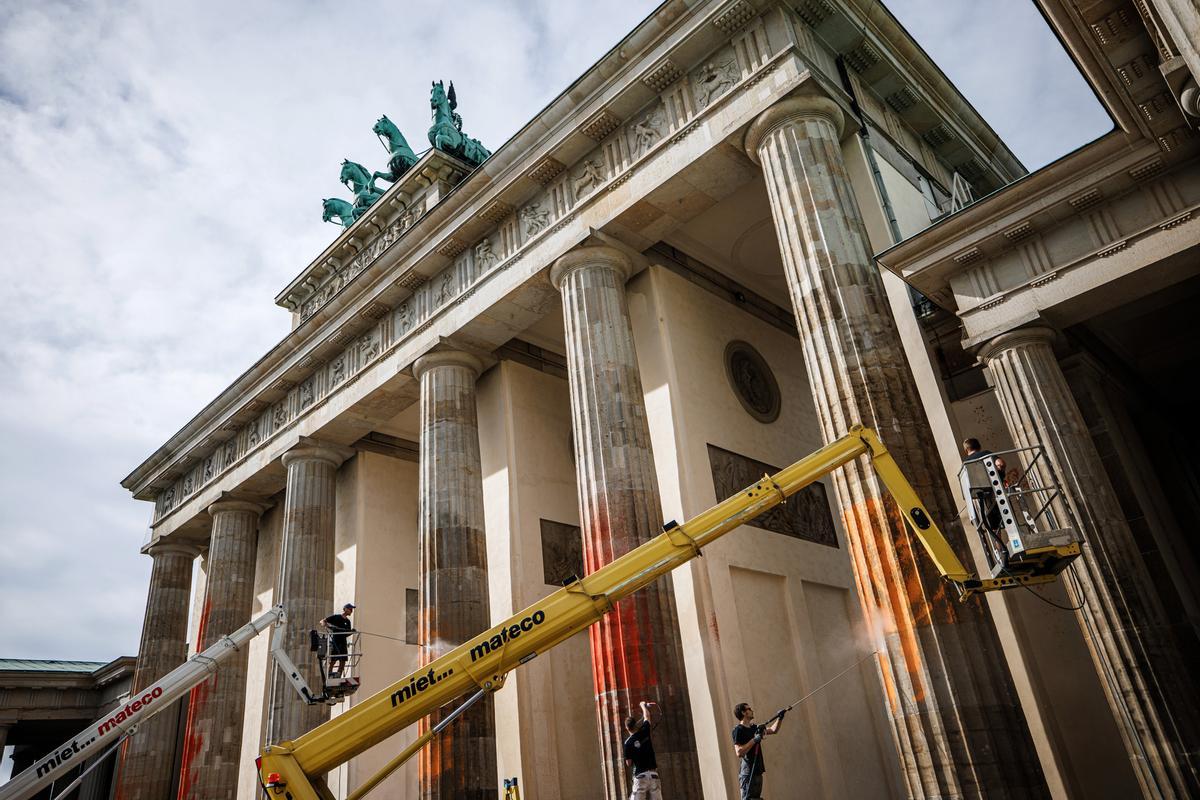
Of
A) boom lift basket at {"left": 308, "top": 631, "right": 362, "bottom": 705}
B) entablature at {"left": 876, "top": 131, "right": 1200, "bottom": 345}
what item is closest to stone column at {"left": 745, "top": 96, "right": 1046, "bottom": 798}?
entablature at {"left": 876, "top": 131, "right": 1200, "bottom": 345}

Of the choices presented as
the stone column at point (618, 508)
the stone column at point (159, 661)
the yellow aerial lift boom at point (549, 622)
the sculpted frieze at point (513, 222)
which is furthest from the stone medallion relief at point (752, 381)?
the stone column at point (159, 661)

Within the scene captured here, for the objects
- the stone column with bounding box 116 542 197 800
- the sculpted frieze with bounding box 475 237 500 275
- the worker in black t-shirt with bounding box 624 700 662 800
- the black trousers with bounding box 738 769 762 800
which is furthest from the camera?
the stone column with bounding box 116 542 197 800

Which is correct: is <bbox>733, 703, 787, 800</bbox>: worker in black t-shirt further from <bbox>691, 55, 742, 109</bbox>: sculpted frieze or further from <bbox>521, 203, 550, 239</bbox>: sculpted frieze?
<bbox>521, 203, 550, 239</bbox>: sculpted frieze

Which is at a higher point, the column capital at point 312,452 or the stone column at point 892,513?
the column capital at point 312,452

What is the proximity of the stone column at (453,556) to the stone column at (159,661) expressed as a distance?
12.4 metres

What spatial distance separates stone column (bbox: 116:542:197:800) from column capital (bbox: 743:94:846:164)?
22680mm

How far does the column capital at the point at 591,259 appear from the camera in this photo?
15047 millimetres

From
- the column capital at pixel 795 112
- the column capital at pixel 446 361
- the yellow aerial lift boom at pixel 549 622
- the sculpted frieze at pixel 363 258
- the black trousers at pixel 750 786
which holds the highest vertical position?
the sculpted frieze at pixel 363 258

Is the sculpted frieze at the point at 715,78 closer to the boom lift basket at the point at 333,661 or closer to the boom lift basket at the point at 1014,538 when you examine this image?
the boom lift basket at the point at 1014,538

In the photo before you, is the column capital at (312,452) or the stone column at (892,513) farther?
the column capital at (312,452)

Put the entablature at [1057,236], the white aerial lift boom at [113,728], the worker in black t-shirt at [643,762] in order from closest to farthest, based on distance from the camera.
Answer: the worker in black t-shirt at [643,762] < the entablature at [1057,236] < the white aerial lift boom at [113,728]

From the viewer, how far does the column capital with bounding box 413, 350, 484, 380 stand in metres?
17.6

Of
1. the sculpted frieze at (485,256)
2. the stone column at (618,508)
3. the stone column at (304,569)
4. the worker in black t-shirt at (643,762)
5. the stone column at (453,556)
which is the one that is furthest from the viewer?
the stone column at (304,569)

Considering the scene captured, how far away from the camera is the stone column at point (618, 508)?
37.4 feet
